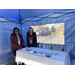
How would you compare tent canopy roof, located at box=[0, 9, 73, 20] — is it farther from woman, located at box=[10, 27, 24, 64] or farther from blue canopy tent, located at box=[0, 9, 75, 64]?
woman, located at box=[10, 27, 24, 64]

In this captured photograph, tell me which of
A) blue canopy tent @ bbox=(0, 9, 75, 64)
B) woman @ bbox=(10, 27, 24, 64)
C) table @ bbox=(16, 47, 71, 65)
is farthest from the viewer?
woman @ bbox=(10, 27, 24, 64)

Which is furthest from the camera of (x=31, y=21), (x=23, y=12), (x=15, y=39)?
(x=31, y=21)

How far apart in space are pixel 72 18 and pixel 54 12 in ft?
2.15

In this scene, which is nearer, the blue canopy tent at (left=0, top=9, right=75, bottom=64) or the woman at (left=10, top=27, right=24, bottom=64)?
the blue canopy tent at (left=0, top=9, right=75, bottom=64)

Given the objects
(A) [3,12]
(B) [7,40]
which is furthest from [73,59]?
(A) [3,12]

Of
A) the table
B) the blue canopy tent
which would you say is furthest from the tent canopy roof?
the table

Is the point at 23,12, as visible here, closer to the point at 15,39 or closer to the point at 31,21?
the point at 31,21

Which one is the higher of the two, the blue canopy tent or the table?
the blue canopy tent

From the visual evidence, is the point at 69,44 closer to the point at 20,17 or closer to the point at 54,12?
the point at 54,12

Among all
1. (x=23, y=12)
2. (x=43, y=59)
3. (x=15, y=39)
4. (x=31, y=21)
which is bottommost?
(x=43, y=59)

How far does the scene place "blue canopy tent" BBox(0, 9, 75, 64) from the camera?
69.9 inches

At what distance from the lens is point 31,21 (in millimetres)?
2500

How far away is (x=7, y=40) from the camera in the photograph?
7.64 ft

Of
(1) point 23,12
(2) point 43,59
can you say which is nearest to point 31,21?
(1) point 23,12
